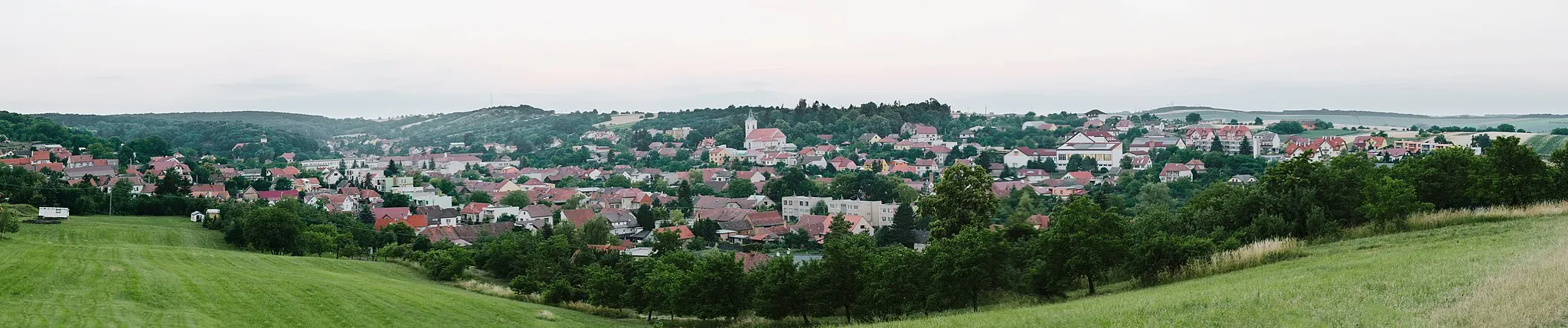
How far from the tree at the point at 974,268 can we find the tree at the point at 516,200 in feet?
158

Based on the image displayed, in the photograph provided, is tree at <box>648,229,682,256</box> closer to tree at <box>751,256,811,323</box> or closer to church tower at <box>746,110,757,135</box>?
tree at <box>751,256,811,323</box>

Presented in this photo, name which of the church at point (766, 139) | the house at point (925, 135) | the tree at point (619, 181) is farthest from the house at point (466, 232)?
the house at point (925, 135)

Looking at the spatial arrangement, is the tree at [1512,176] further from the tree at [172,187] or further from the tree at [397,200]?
the tree at [397,200]

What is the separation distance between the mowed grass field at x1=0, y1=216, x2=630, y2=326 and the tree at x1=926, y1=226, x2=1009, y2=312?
7857 mm

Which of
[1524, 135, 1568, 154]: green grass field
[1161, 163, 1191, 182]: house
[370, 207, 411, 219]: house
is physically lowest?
[370, 207, 411, 219]: house

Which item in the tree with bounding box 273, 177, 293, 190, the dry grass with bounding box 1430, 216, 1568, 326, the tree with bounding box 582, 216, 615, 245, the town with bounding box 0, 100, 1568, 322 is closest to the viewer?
the dry grass with bounding box 1430, 216, 1568, 326

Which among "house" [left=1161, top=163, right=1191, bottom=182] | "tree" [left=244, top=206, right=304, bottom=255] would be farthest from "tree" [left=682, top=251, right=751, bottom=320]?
"house" [left=1161, top=163, right=1191, bottom=182]

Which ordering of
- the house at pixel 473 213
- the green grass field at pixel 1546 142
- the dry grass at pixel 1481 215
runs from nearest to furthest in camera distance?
the dry grass at pixel 1481 215 → the house at pixel 473 213 → the green grass field at pixel 1546 142

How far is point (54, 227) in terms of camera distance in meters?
31.8

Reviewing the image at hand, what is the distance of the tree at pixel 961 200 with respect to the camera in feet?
63.6

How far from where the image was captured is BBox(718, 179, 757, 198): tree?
64688 millimetres

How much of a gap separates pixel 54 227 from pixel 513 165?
70.5 meters

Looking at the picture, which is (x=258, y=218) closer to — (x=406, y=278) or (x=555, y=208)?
(x=406, y=278)

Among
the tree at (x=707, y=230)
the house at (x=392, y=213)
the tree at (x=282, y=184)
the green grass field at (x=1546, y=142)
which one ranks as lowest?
the tree at (x=707, y=230)
